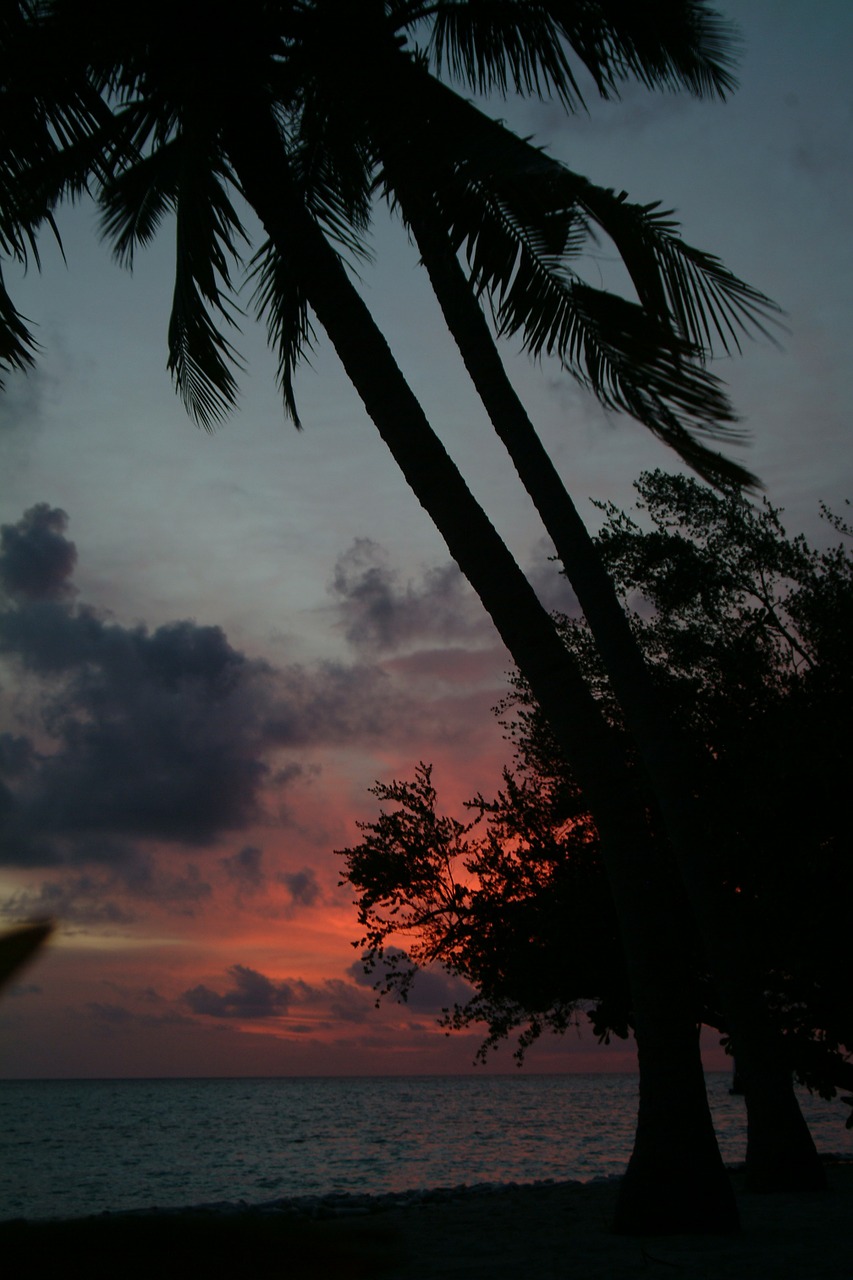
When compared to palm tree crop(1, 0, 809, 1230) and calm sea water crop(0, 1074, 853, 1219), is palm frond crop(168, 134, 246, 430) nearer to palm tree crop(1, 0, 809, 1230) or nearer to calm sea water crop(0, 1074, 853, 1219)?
palm tree crop(1, 0, 809, 1230)

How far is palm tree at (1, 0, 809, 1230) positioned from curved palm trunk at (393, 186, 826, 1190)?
1.56 m

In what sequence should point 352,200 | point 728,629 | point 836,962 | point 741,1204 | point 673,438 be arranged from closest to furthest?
point 673,438, point 741,1204, point 352,200, point 836,962, point 728,629

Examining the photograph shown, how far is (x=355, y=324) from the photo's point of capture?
340 inches

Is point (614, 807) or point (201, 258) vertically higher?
point (201, 258)

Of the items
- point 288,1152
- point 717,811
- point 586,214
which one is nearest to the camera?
point 586,214

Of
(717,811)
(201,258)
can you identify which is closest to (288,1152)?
(717,811)

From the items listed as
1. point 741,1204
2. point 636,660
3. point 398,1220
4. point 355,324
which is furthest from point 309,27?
point 398,1220

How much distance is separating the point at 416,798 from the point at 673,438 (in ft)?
37.8

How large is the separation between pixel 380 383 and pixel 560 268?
2.39 m

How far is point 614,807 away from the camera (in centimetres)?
822

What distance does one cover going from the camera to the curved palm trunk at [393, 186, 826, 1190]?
34.4 ft

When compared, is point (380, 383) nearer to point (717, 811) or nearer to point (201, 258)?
point (201, 258)

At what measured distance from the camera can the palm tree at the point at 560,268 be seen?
810 cm

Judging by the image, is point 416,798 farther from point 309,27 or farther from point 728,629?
point 309,27
